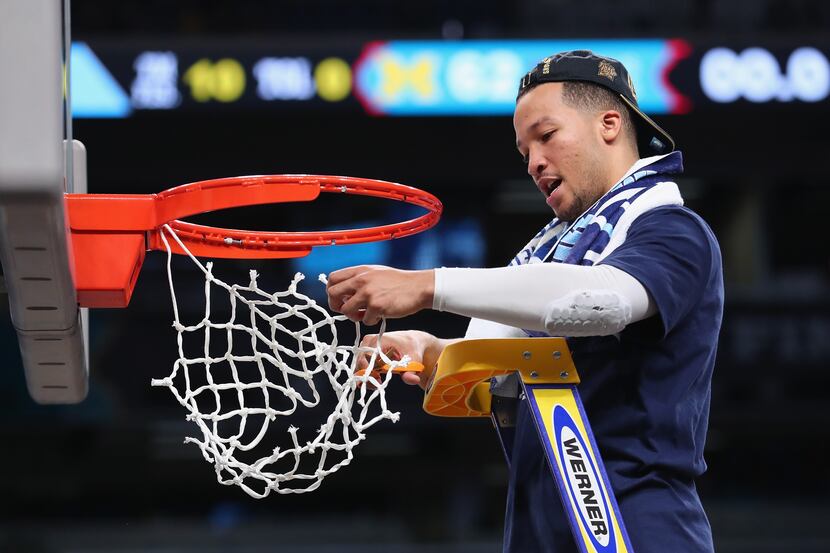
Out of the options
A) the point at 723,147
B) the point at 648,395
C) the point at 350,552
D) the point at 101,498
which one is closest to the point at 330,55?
the point at 723,147

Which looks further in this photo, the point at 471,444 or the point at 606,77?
the point at 471,444

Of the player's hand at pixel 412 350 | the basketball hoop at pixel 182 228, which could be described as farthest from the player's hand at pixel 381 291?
the player's hand at pixel 412 350

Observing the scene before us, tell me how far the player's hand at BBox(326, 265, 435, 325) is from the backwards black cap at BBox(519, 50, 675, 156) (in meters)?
0.51

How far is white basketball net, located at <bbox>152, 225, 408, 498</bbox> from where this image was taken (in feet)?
6.69

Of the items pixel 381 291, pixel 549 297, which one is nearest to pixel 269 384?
pixel 381 291

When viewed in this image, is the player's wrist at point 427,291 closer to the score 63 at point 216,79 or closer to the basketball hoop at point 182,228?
the basketball hoop at point 182,228

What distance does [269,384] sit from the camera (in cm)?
211

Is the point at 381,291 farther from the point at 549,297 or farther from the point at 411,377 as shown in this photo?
the point at 411,377

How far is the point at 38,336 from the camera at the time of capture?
202 cm

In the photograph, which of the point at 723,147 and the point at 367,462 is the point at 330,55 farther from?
the point at 367,462

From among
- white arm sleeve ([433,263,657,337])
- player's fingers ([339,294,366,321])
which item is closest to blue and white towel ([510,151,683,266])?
white arm sleeve ([433,263,657,337])

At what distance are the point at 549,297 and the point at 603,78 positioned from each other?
20.4 inches

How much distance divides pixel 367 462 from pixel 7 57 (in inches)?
294

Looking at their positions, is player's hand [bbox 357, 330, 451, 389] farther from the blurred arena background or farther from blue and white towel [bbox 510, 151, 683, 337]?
the blurred arena background
